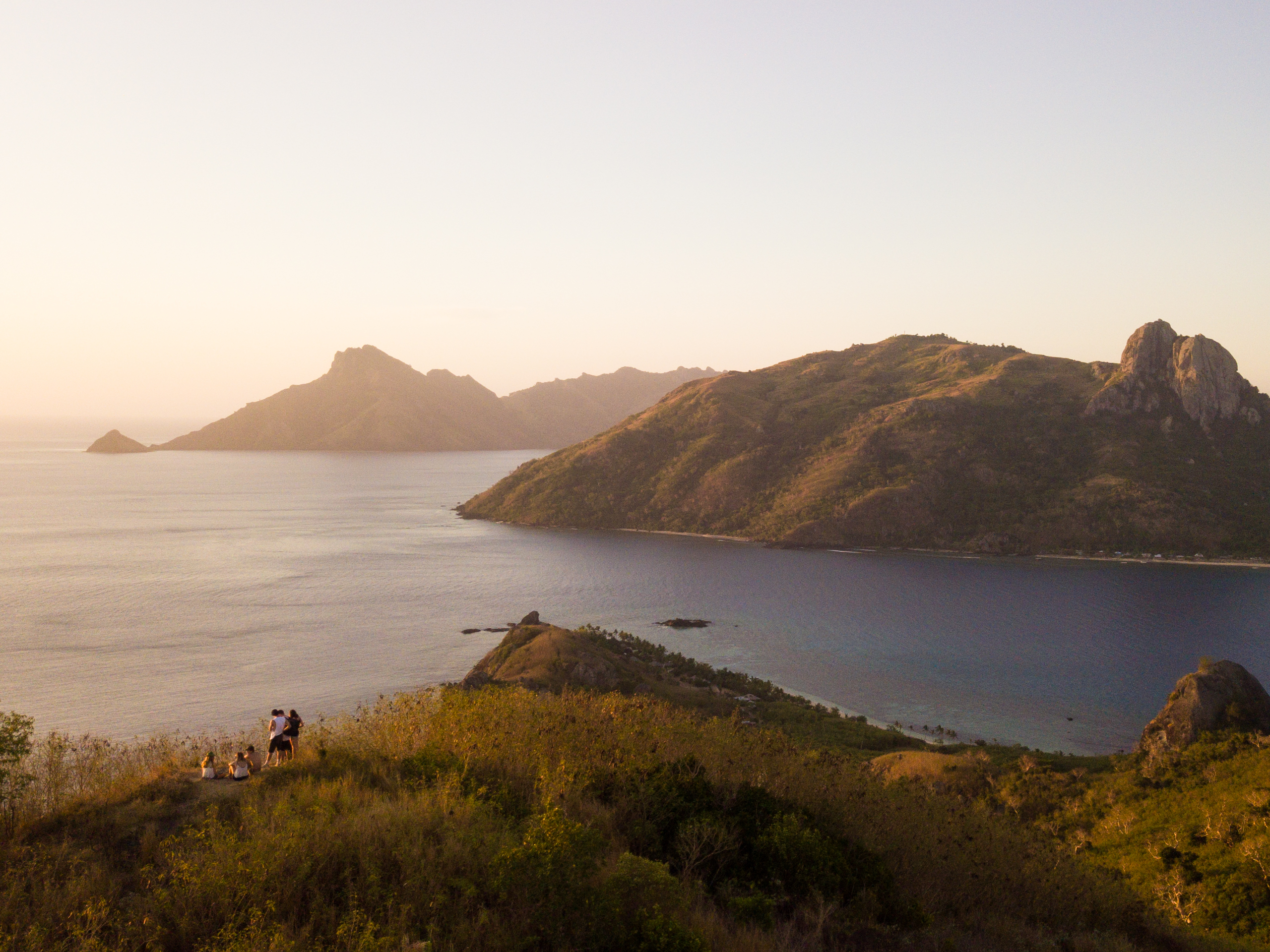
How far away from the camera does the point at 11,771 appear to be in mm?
19078

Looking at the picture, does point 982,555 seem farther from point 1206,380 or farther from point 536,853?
point 536,853

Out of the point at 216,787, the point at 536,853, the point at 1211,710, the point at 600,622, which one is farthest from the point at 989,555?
the point at 536,853

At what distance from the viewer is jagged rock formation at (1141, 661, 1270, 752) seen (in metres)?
47.1

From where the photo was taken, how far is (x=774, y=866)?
61.4ft

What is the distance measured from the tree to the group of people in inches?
163

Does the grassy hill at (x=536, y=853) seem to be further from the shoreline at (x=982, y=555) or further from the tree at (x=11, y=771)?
the shoreline at (x=982, y=555)

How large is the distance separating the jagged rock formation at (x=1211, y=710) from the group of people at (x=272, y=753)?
50.0 m

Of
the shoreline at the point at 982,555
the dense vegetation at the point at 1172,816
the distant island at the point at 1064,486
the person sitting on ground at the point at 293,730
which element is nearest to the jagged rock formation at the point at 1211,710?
the dense vegetation at the point at 1172,816

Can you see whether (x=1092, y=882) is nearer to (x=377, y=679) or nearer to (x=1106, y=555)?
(x=377, y=679)

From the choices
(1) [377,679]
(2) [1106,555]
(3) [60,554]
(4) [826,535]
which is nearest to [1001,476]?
(2) [1106,555]

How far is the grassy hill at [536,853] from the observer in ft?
43.7

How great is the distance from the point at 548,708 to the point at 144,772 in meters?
12.1

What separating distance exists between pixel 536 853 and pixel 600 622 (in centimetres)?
9931

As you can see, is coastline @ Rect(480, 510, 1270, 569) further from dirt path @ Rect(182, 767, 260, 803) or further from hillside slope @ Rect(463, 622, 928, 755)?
dirt path @ Rect(182, 767, 260, 803)
